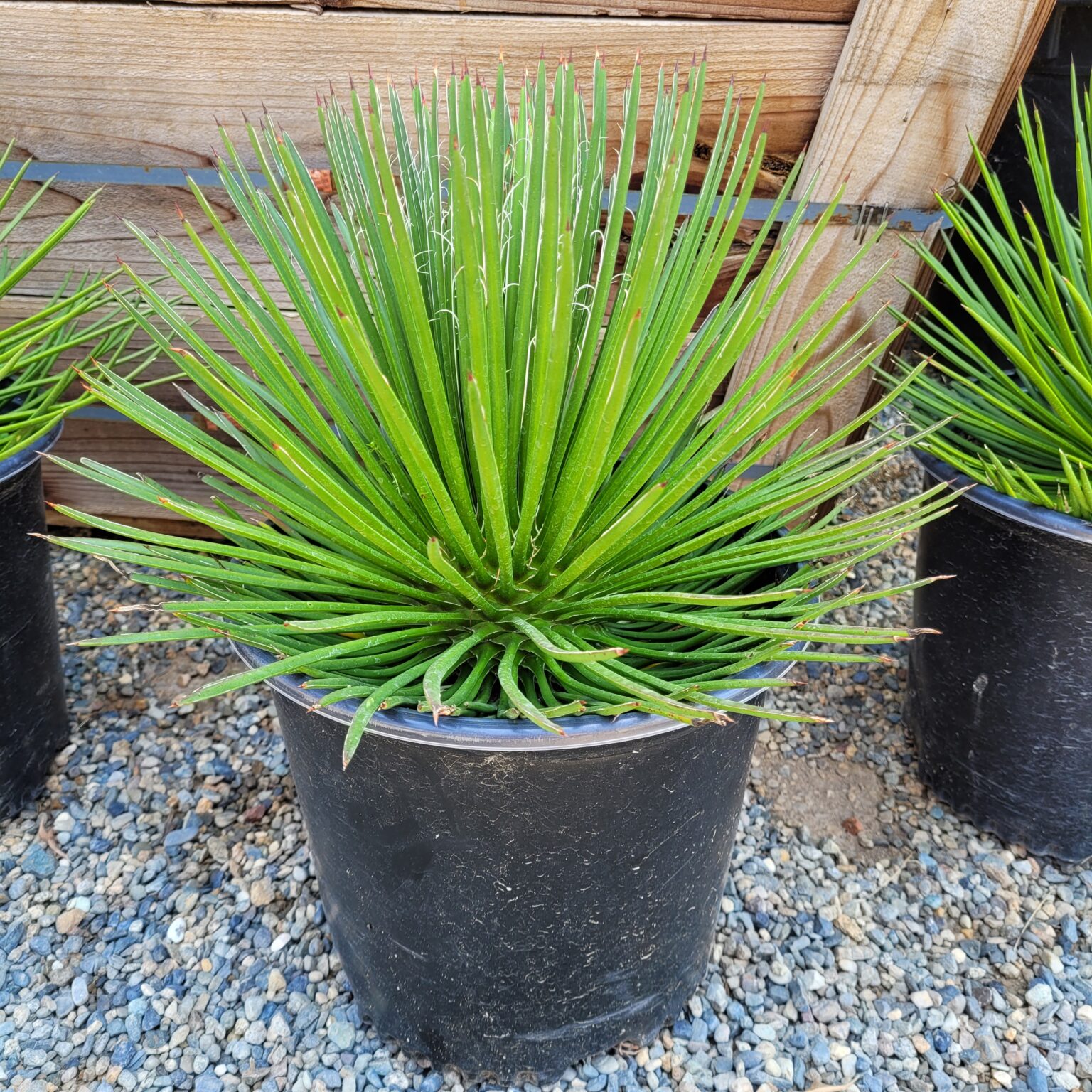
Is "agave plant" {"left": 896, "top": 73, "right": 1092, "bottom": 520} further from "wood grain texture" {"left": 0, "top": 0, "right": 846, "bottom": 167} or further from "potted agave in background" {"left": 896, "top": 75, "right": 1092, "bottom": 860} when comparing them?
"wood grain texture" {"left": 0, "top": 0, "right": 846, "bottom": 167}

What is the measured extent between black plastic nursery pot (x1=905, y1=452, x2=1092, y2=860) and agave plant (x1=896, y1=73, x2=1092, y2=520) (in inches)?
2.1

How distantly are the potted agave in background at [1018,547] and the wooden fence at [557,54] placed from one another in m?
0.13

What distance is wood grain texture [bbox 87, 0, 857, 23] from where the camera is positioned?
1343 millimetres

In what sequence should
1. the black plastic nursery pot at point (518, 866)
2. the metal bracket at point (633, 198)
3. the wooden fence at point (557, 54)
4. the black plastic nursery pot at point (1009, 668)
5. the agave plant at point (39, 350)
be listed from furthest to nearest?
the metal bracket at point (633, 198) → the wooden fence at point (557, 54) → the black plastic nursery pot at point (1009, 668) → the agave plant at point (39, 350) → the black plastic nursery pot at point (518, 866)

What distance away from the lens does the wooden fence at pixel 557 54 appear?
1322 millimetres

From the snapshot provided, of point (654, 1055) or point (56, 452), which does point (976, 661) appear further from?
point (56, 452)

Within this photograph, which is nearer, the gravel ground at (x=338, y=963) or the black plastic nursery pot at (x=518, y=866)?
the black plastic nursery pot at (x=518, y=866)

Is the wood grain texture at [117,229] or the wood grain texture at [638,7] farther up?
the wood grain texture at [638,7]

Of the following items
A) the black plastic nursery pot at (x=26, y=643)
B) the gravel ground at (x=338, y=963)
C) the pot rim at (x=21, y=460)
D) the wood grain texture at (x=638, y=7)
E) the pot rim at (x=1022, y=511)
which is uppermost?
the wood grain texture at (x=638, y=7)

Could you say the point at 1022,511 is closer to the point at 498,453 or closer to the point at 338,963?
the point at 498,453

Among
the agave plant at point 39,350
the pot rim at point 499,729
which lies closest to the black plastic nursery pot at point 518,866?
the pot rim at point 499,729

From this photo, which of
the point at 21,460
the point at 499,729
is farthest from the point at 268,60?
the point at 499,729

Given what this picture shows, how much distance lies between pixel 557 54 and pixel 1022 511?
0.86 metres

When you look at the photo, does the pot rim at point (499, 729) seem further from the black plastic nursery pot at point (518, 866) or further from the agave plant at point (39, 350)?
the agave plant at point (39, 350)
